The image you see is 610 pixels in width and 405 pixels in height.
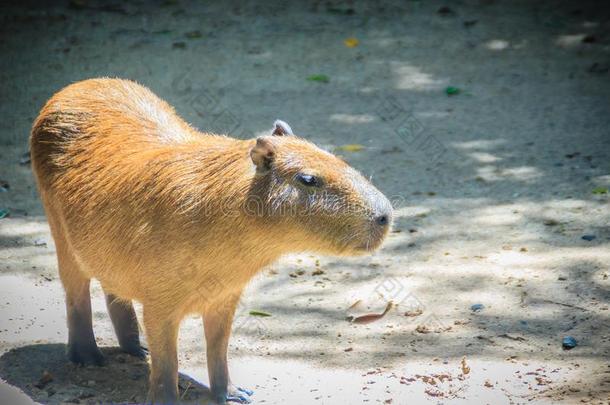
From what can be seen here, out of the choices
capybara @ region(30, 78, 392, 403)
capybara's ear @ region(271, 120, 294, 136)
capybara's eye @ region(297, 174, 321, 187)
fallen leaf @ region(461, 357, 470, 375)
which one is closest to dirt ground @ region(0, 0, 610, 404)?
fallen leaf @ region(461, 357, 470, 375)

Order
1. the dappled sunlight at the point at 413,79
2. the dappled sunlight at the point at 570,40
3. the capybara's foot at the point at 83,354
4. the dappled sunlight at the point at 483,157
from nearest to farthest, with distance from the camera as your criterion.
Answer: the capybara's foot at the point at 83,354 < the dappled sunlight at the point at 483,157 < the dappled sunlight at the point at 413,79 < the dappled sunlight at the point at 570,40

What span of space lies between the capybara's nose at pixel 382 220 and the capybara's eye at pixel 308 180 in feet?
0.95

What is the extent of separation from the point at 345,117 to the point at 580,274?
3.23 meters

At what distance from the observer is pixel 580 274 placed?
5625 mm

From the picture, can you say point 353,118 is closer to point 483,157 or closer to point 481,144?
point 481,144

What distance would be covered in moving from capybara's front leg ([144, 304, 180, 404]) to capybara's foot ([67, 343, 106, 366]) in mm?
715

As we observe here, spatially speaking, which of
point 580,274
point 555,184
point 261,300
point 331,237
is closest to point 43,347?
point 261,300

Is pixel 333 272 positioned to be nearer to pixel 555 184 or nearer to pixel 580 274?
pixel 580 274

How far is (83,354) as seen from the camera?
5082mm

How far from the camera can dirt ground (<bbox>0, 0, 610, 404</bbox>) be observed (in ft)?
16.2

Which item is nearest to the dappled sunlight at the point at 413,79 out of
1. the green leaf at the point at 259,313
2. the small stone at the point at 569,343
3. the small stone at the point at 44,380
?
the green leaf at the point at 259,313

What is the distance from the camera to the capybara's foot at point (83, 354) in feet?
16.6

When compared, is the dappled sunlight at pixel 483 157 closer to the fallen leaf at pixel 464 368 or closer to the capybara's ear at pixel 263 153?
the fallen leaf at pixel 464 368

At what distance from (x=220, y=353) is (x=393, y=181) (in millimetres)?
2825
